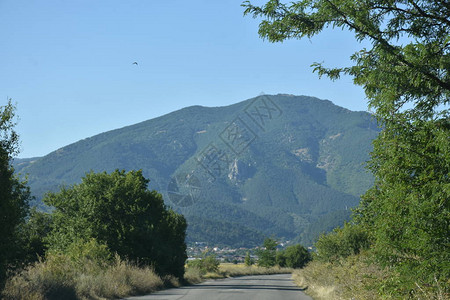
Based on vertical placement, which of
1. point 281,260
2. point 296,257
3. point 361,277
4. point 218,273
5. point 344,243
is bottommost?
point 281,260

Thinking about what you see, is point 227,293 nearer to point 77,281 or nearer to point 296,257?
point 77,281

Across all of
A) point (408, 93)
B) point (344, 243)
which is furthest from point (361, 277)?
point (344, 243)

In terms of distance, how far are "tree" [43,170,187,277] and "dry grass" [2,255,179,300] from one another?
4.36 m

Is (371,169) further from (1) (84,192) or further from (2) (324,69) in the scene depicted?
(1) (84,192)

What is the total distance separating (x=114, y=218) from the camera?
33625 millimetres

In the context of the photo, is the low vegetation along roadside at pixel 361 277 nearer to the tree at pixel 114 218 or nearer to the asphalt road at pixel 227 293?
the asphalt road at pixel 227 293

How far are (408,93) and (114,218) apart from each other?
2690 centimetres

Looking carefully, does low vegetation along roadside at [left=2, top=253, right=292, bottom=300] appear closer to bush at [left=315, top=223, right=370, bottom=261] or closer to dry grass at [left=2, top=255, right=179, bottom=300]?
dry grass at [left=2, top=255, right=179, bottom=300]

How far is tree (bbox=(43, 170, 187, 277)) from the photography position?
107ft

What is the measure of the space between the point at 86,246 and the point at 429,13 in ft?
72.7

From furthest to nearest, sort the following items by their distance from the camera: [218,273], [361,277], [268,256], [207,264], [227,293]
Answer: [268,256] < [207,264] < [218,273] < [227,293] < [361,277]

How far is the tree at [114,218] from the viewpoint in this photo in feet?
107

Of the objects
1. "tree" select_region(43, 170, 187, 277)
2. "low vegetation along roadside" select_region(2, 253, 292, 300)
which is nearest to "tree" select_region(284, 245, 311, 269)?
"tree" select_region(43, 170, 187, 277)

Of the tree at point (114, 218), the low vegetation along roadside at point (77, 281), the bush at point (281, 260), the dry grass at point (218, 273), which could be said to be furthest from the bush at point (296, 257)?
the low vegetation along roadside at point (77, 281)
